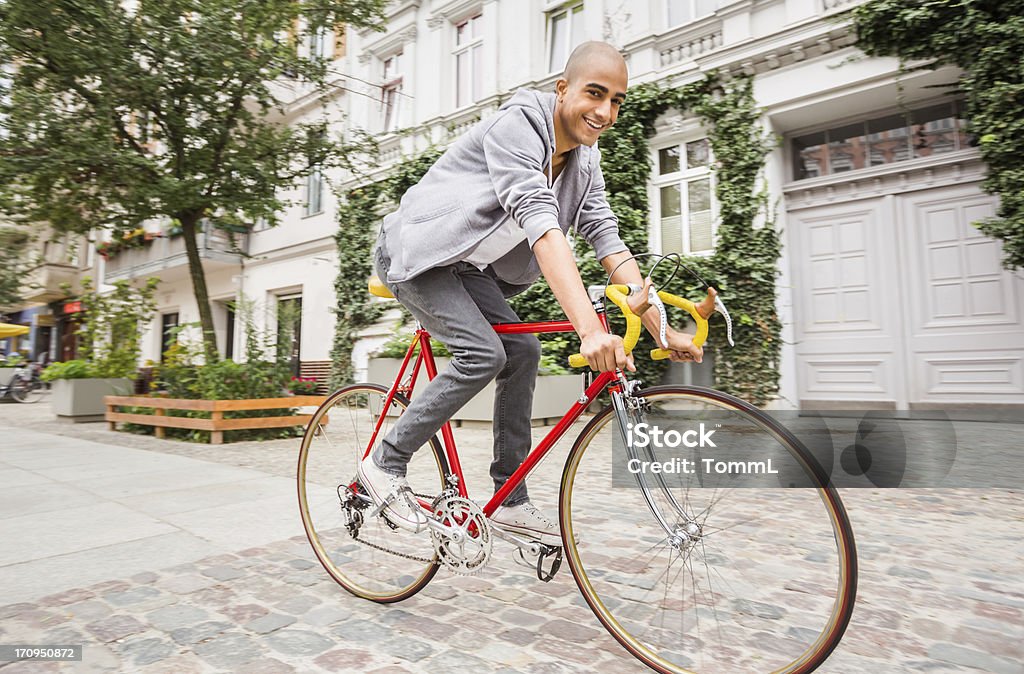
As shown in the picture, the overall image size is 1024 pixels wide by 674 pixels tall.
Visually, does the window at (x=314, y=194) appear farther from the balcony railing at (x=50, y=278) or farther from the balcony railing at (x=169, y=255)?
the balcony railing at (x=50, y=278)

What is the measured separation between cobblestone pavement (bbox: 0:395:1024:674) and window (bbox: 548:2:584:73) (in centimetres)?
1046

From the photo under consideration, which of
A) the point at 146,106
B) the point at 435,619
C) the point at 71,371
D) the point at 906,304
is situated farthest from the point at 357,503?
the point at 71,371

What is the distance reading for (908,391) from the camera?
24.9ft

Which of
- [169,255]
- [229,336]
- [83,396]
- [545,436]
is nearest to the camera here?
[545,436]

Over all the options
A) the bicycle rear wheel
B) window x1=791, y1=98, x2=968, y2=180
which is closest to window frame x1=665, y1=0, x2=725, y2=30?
window x1=791, y1=98, x2=968, y2=180

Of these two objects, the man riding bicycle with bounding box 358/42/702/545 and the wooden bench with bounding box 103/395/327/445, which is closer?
the man riding bicycle with bounding box 358/42/702/545

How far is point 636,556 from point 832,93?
7.68 metres

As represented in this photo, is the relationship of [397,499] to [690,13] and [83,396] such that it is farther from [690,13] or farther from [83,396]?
[83,396]

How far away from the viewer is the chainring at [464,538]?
197 cm

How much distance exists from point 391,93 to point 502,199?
48.2 ft

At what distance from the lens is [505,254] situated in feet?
7.15

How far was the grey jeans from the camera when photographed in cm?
199

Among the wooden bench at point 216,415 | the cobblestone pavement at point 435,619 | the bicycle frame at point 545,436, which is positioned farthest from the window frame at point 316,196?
the bicycle frame at point 545,436

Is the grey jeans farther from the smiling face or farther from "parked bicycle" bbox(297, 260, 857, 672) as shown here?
the smiling face
